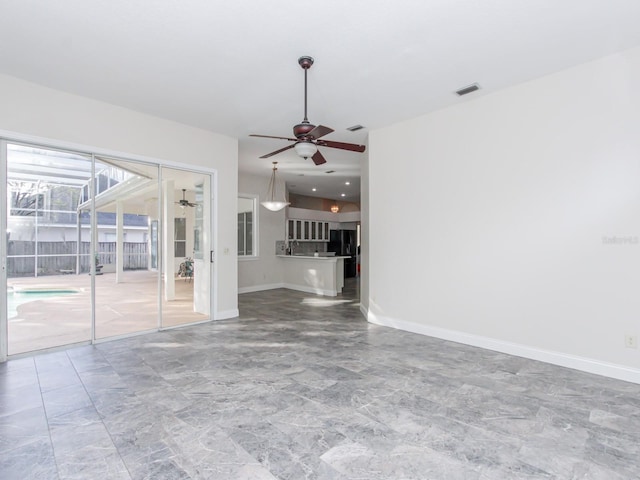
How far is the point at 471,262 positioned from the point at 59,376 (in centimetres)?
465

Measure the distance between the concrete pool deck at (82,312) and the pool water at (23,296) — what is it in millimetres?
37

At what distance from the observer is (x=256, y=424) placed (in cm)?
236

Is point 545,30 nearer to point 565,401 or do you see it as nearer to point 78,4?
point 565,401

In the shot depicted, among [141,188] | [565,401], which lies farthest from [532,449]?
[141,188]

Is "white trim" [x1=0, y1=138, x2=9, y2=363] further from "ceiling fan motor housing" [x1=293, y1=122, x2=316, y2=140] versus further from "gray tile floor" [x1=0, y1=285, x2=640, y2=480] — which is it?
"ceiling fan motor housing" [x1=293, y1=122, x2=316, y2=140]

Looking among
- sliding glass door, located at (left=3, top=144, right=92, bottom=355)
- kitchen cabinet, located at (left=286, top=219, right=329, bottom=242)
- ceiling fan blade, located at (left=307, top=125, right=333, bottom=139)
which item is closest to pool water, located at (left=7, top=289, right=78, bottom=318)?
sliding glass door, located at (left=3, top=144, right=92, bottom=355)

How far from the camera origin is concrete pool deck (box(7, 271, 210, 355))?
3.87 m

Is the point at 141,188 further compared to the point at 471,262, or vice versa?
the point at 141,188

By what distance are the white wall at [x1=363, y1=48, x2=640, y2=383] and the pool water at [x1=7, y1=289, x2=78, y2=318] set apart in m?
4.50

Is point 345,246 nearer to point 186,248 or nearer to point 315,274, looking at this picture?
point 315,274

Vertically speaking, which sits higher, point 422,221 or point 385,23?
point 385,23

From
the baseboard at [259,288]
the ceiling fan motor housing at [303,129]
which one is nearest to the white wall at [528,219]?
the ceiling fan motor housing at [303,129]

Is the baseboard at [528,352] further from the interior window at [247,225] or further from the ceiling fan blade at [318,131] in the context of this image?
the interior window at [247,225]

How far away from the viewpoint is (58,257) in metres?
4.07
